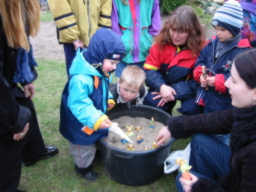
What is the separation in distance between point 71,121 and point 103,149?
1.13ft

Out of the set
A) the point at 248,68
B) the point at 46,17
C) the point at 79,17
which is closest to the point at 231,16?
the point at 248,68

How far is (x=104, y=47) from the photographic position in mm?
1765

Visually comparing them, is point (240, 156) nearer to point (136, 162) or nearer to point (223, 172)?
point (223, 172)

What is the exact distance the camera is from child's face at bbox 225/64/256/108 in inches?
50.1

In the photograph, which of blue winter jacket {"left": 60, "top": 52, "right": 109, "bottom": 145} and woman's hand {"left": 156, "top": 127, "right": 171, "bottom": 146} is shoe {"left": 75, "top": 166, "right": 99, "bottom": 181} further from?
woman's hand {"left": 156, "top": 127, "right": 171, "bottom": 146}

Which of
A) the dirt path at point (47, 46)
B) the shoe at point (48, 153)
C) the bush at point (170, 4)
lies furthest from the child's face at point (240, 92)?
the bush at point (170, 4)

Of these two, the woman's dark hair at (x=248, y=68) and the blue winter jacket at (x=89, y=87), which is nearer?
the woman's dark hair at (x=248, y=68)

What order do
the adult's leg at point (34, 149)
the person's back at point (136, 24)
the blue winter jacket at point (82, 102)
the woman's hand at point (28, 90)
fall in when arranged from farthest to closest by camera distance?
the person's back at point (136, 24), the adult's leg at point (34, 149), the woman's hand at point (28, 90), the blue winter jacket at point (82, 102)

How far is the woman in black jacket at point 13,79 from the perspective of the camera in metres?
1.30

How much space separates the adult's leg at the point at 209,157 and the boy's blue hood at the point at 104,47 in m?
0.88

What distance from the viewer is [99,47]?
69.7 inches

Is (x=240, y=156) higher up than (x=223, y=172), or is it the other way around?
(x=240, y=156)

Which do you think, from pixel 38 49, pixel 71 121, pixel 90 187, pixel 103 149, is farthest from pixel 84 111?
pixel 38 49

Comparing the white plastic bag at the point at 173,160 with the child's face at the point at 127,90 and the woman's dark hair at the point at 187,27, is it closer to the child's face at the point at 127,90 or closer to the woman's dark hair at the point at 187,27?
the child's face at the point at 127,90
